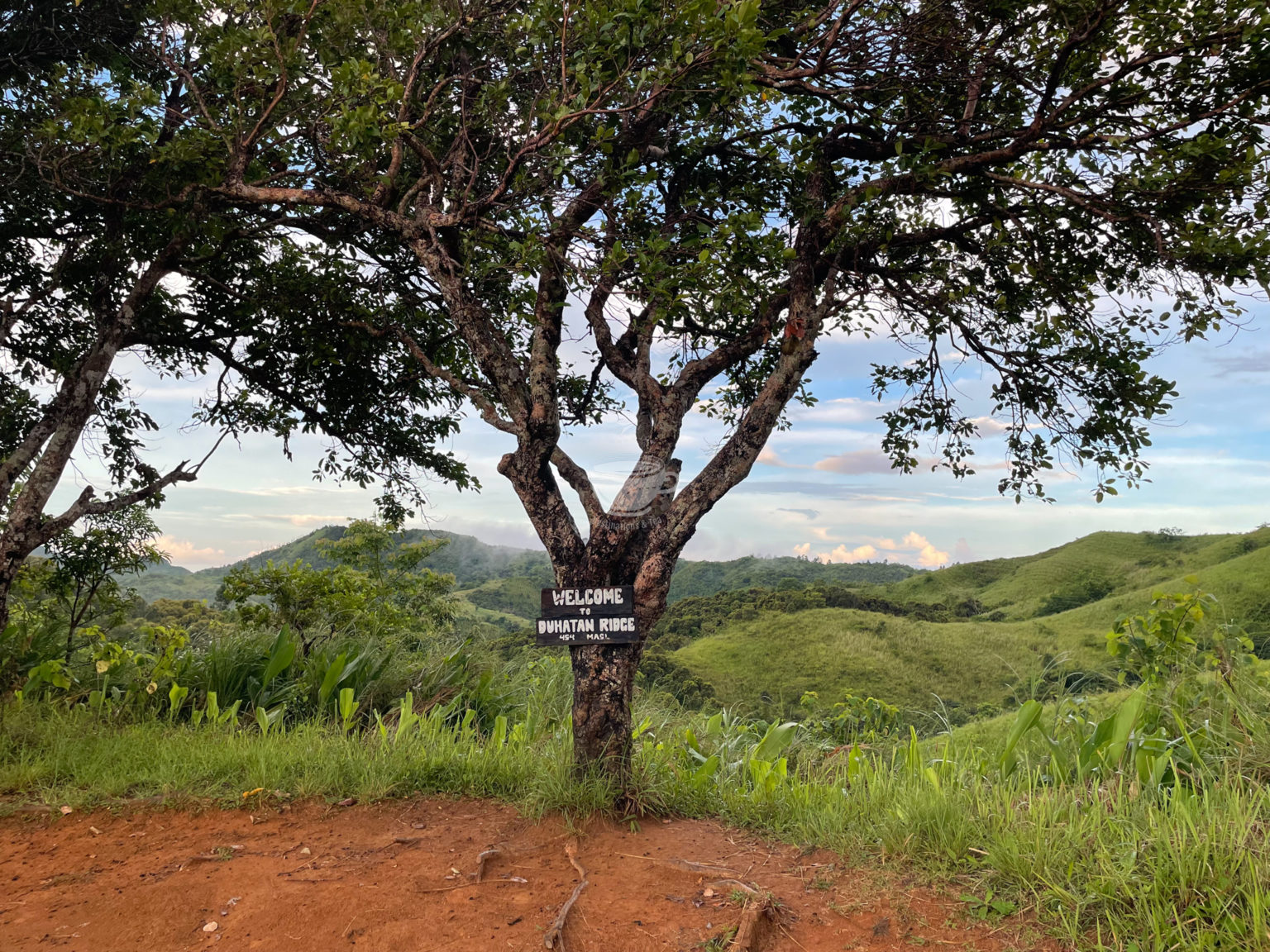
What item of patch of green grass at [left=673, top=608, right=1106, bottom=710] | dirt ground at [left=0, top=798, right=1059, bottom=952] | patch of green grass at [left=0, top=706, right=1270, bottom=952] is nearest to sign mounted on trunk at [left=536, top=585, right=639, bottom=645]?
patch of green grass at [left=0, top=706, right=1270, bottom=952]

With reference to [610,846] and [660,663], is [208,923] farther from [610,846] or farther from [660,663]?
[660,663]

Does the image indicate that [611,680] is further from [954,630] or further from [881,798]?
[954,630]

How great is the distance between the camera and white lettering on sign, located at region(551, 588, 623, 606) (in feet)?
15.4

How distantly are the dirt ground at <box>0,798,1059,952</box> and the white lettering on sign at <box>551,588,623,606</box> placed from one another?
124 cm

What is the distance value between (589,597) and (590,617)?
0.12 meters

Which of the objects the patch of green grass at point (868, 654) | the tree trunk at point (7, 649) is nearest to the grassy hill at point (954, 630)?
the patch of green grass at point (868, 654)

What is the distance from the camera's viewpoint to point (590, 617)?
468 cm

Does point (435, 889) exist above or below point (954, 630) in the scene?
above

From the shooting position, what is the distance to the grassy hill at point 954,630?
34000mm

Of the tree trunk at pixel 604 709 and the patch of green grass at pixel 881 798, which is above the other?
the tree trunk at pixel 604 709

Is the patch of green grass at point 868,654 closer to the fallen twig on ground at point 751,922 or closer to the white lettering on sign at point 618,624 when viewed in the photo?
the white lettering on sign at point 618,624

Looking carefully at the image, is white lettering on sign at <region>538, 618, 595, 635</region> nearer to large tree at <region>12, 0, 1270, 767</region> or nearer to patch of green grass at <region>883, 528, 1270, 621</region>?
large tree at <region>12, 0, 1270, 767</region>

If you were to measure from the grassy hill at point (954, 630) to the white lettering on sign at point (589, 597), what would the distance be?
25108 mm

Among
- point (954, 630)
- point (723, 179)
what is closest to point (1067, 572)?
point (954, 630)
